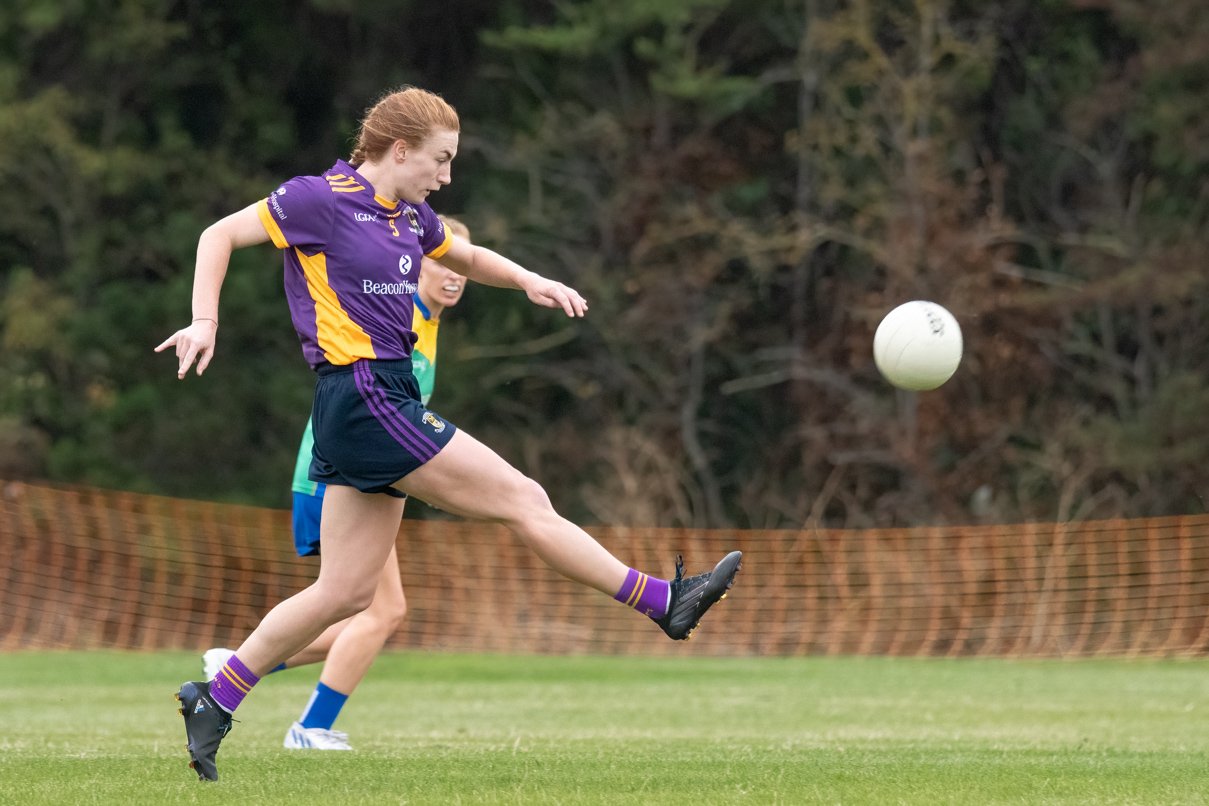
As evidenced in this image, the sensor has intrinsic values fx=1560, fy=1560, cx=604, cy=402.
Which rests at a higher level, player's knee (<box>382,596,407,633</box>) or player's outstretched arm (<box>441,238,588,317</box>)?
player's outstretched arm (<box>441,238,588,317</box>)

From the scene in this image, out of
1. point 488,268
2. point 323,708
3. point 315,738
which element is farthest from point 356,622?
point 488,268

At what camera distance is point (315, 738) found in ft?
19.0

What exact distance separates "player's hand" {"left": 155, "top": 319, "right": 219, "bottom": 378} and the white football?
2383 mm

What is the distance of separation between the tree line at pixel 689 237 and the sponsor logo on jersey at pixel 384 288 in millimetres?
15099

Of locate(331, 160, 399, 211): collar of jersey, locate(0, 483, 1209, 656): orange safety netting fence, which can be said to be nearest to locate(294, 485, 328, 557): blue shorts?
locate(331, 160, 399, 211): collar of jersey

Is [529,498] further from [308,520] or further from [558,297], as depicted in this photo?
[308,520]

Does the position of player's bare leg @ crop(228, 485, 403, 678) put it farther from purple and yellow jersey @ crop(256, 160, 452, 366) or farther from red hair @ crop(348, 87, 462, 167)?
red hair @ crop(348, 87, 462, 167)

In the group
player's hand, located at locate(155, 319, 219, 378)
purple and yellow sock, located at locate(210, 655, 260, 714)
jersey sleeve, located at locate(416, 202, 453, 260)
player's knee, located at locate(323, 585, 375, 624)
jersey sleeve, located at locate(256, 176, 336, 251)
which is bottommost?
purple and yellow sock, located at locate(210, 655, 260, 714)

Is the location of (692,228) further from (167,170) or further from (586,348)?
(167,170)

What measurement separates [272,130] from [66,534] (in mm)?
8324

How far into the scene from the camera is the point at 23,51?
23516 mm

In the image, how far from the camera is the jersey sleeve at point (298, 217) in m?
4.16

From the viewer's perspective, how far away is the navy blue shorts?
407 centimetres

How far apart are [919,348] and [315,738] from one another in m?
2.62
